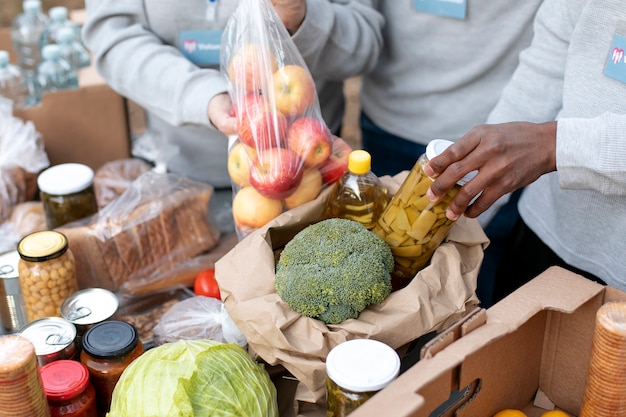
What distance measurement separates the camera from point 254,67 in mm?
1197

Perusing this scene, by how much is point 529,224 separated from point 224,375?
2.72ft

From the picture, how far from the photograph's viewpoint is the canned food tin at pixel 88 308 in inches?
41.6

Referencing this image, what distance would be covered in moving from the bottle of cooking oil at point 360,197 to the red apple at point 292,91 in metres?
0.15

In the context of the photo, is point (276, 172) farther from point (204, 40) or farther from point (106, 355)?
point (204, 40)

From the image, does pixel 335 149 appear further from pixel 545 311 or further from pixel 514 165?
pixel 545 311

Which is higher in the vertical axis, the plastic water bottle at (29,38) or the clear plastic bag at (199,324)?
the plastic water bottle at (29,38)

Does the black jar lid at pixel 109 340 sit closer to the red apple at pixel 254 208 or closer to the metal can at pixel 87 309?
the metal can at pixel 87 309

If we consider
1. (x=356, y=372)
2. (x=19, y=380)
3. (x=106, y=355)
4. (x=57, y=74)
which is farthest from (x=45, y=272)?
(x=57, y=74)

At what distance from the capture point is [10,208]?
156 cm

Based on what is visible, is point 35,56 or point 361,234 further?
point 35,56

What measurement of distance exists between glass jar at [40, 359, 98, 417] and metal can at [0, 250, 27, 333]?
31cm

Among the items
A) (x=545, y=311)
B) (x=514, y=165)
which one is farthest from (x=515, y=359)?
(x=514, y=165)

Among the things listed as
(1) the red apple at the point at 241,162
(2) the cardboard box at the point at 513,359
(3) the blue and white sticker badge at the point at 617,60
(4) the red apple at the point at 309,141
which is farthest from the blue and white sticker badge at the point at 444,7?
(2) the cardboard box at the point at 513,359

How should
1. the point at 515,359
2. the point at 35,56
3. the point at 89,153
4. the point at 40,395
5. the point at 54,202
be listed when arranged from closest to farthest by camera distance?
the point at 40,395 → the point at 515,359 → the point at 54,202 → the point at 89,153 → the point at 35,56
